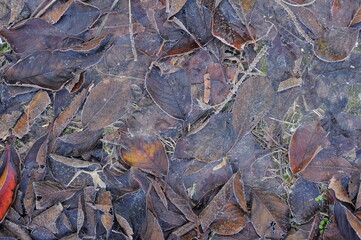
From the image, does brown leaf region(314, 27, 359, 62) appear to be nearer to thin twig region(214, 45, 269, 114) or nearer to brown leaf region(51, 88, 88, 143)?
thin twig region(214, 45, 269, 114)

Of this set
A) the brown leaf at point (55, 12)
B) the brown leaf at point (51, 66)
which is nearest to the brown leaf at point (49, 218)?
the brown leaf at point (51, 66)

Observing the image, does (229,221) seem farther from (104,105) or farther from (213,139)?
(104,105)

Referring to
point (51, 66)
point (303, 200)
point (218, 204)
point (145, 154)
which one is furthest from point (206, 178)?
point (51, 66)

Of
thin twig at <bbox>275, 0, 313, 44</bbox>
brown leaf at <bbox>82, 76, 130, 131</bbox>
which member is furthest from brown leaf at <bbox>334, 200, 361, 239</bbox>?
brown leaf at <bbox>82, 76, 130, 131</bbox>

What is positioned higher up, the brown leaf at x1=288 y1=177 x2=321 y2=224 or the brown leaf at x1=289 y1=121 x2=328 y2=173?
the brown leaf at x1=289 y1=121 x2=328 y2=173

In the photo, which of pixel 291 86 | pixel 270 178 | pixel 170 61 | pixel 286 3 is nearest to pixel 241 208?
pixel 270 178

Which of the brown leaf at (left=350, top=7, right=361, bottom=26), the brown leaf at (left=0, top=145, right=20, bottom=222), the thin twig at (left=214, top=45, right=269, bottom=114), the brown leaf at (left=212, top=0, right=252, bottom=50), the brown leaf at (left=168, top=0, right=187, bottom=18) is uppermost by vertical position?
the brown leaf at (left=168, top=0, right=187, bottom=18)

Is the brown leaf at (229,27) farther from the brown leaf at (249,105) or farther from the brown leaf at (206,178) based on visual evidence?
the brown leaf at (206,178)
